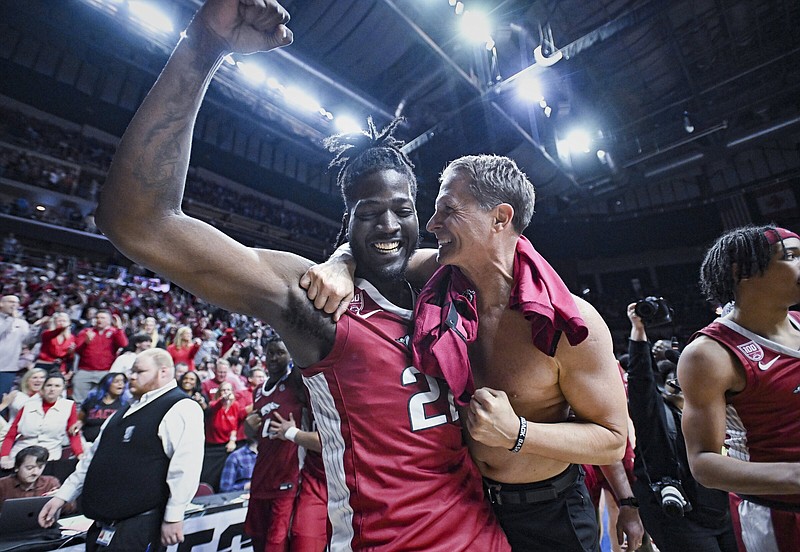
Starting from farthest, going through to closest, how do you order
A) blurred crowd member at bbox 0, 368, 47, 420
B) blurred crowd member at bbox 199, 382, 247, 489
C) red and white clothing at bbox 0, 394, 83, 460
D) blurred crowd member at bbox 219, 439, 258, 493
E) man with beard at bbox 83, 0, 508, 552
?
blurred crowd member at bbox 199, 382, 247, 489
blurred crowd member at bbox 219, 439, 258, 493
blurred crowd member at bbox 0, 368, 47, 420
red and white clothing at bbox 0, 394, 83, 460
man with beard at bbox 83, 0, 508, 552

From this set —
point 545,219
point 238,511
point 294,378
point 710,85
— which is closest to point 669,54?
point 710,85

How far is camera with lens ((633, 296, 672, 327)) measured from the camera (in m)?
2.71

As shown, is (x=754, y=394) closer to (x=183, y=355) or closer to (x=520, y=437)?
(x=520, y=437)

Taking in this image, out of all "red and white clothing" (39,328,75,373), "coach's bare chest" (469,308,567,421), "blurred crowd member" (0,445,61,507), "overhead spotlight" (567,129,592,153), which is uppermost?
"overhead spotlight" (567,129,592,153)

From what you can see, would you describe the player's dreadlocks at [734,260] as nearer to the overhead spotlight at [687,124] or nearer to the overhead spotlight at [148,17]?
the overhead spotlight at [148,17]

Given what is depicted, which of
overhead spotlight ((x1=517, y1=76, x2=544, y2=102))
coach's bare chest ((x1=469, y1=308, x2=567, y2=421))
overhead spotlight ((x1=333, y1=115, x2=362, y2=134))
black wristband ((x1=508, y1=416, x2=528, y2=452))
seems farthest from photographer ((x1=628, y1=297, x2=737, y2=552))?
overhead spotlight ((x1=333, y1=115, x2=362, y2=134))

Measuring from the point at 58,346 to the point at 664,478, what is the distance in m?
7.85

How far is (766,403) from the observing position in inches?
68.9

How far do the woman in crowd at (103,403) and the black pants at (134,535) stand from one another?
10.00 feet

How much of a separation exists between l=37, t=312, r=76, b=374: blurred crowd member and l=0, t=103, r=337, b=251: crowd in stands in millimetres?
8757

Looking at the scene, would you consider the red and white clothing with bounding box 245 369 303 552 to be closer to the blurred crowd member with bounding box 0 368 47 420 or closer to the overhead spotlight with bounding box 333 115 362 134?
the blurred crowd member with bounding box 0 368 47 420

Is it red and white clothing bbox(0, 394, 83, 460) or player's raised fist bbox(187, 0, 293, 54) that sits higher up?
player's raised fist bbox(187, 0, 293, 54)

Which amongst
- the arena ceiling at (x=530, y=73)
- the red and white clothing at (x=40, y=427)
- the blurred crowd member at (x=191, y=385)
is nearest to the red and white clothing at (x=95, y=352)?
the blurred crowd member at (x=191, y=385)

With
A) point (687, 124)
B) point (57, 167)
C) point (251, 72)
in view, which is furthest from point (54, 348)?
point (687, 124)
